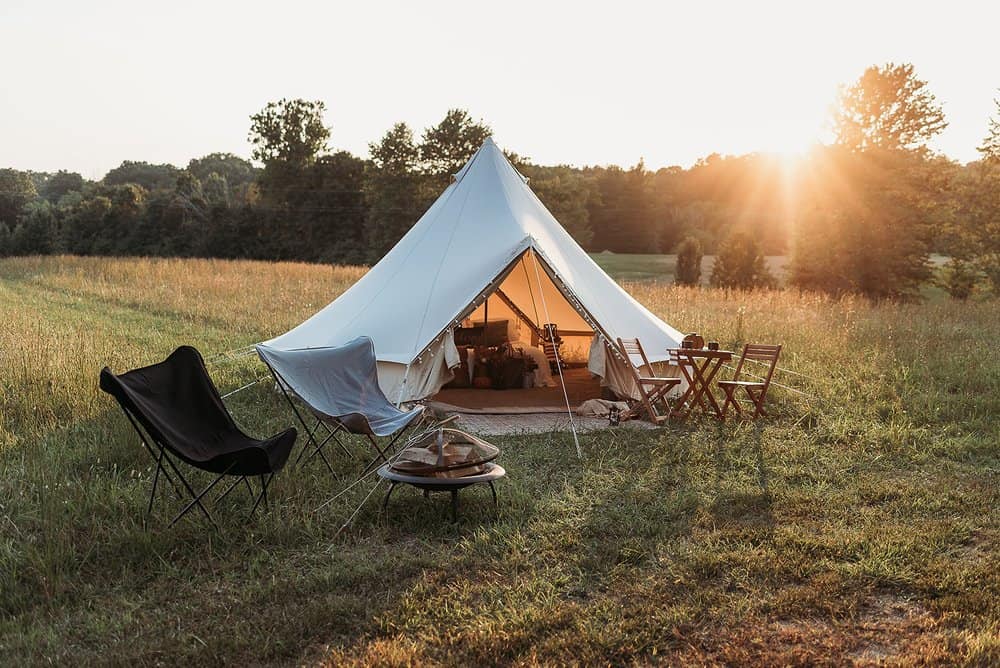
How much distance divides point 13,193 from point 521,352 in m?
41.8

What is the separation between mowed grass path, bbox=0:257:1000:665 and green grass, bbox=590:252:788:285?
822 inches

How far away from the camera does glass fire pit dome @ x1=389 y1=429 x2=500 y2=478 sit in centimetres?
377

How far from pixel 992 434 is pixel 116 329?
911cm

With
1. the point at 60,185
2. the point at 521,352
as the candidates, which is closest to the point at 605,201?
the point at 60,185

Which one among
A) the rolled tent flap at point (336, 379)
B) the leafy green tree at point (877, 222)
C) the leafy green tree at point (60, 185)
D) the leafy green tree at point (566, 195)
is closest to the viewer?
the rolled tent flap at point (336, 379)

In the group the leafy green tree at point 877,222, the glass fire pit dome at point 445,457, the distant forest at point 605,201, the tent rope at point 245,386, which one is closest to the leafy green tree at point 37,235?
the distant forest at point 605,201

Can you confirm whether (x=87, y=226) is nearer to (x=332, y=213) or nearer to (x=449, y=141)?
(x=332, y=213)

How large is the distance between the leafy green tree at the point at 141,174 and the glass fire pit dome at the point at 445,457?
1719 inches

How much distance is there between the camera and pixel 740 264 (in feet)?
66.5

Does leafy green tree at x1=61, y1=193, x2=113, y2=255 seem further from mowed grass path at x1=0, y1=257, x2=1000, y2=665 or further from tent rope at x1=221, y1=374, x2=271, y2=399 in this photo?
mowed grass path at x1=0, y1=257, x2=1000, y2=665

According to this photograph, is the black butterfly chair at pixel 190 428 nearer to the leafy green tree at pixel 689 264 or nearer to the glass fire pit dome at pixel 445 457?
the glass fire pit dome at pixel 445 457

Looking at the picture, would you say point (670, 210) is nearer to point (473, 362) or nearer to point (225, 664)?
point (473, 362)

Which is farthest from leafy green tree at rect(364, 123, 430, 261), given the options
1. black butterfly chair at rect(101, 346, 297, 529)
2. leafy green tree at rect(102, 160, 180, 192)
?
black butterfly chair at rect(101, 346, 297, 529)

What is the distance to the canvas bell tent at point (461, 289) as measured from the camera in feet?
20.4
